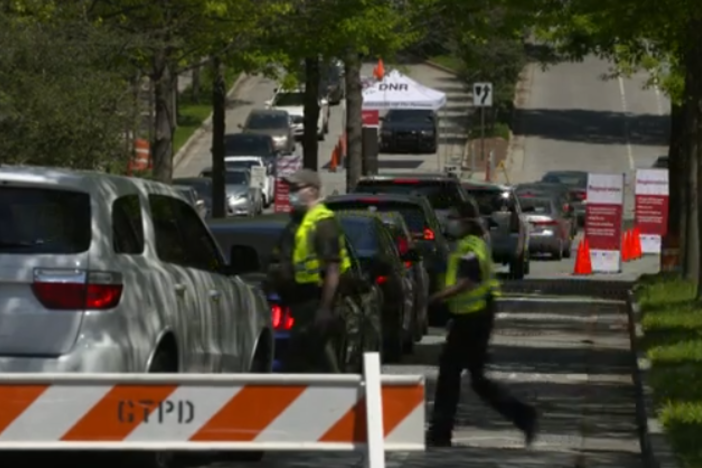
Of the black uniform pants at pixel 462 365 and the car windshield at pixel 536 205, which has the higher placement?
the black uniform pants at pixel 462 365

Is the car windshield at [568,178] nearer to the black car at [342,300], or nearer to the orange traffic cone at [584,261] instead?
the orange traffic cone at [584,261]

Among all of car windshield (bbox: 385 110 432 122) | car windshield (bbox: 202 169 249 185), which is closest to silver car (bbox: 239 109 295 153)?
car windshield (bbox: 385 110 432 122)

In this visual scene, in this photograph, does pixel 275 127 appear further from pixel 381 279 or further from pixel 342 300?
pixel 342 300

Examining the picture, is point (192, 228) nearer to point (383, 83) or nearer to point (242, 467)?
point (242, 467)

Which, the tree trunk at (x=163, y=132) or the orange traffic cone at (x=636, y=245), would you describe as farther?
the orange traffic cone at (x=636, y=245)

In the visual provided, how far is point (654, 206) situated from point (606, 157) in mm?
29628

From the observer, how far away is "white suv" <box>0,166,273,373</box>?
1047cm

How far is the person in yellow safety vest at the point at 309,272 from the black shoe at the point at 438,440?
105 cm

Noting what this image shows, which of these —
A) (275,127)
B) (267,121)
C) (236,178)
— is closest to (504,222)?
(236,178)

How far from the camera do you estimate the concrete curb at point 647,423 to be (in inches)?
462

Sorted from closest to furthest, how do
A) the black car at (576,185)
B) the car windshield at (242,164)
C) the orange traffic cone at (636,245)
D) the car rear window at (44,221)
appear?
the car rear window at (44,221) < the orange traffic cone at (636,245) < the black car at (576,185) < the car windshield at (242,164)

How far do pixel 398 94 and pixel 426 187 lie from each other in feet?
75.3

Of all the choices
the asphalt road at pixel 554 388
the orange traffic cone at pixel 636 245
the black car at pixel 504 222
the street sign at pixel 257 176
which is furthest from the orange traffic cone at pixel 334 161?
the black car at pixel 504 222

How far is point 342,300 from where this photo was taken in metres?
14.7
